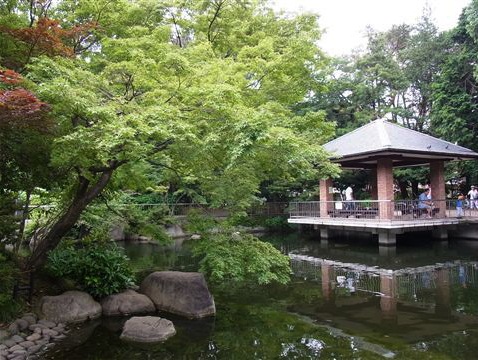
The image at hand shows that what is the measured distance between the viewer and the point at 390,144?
16281 mm

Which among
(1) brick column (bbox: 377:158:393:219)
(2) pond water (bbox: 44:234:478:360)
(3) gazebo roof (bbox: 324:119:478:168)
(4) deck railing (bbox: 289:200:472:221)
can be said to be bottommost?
(2) pond water (bbox: 44:234:478:360)

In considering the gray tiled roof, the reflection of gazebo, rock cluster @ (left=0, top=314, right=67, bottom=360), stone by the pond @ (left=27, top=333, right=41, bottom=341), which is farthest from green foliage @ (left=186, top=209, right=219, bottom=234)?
the reflection of gazebo

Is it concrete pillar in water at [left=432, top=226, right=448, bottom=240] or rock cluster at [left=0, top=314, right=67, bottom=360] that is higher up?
concrete pillar in water at [left=432, top=226, right=448, bottom=240]

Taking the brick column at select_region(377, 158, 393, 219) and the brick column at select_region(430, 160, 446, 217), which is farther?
the brick column at select_region(430, 160, 446, 217)

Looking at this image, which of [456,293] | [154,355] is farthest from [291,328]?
[456,293]

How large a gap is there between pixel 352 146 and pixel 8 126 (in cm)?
1537

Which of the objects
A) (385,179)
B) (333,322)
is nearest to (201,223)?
(333,322)

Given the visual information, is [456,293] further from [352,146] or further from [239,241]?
[352,146]

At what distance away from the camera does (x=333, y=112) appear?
2809cm

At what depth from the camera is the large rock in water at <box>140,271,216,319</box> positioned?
26.1 feet

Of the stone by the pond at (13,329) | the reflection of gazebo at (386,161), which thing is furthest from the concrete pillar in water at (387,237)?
the stone by the pond at (13,329)

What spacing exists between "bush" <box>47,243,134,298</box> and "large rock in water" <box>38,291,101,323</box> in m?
0.35

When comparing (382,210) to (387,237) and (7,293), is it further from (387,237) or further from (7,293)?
(7,293)

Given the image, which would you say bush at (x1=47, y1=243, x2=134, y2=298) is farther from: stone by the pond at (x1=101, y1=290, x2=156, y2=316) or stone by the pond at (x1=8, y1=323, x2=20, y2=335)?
stone by the pond at (x1=8, y1=323, x2=20, y2=335)
